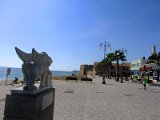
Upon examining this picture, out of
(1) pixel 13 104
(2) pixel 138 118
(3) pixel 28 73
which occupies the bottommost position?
(2) pixel 138 118

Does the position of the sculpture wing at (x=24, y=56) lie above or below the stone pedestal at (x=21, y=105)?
above

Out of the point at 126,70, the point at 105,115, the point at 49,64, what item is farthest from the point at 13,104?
the point at 126,70

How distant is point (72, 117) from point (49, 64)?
355 centimetres

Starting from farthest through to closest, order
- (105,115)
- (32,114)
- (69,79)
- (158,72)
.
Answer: (158,72) < (69,79) < (105,115) < (32,114)

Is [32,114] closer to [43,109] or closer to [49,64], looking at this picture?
[43,109]

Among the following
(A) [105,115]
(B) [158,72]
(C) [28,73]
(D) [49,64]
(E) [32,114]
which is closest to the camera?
(E) [32,114]

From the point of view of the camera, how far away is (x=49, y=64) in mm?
8562

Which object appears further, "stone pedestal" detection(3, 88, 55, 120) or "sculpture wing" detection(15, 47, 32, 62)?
"sculpture wing" detection(15, 47, 32, 62)

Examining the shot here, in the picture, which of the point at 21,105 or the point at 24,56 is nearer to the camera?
the point at 21,105

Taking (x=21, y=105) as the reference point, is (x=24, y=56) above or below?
above

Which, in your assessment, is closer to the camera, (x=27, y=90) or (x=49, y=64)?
(x=27, y=90)

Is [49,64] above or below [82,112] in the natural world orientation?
above

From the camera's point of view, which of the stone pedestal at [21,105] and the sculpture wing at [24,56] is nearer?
the stone pedestal at [21,105]

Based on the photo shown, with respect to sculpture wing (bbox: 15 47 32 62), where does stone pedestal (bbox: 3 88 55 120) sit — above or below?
Answer: below
